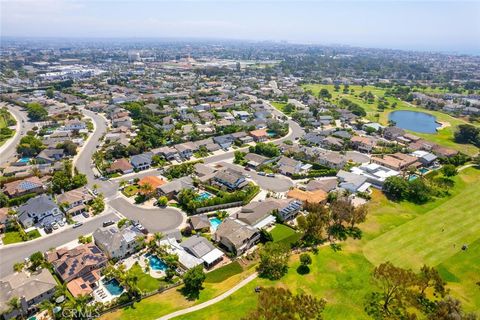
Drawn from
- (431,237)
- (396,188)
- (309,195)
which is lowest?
(431,237)

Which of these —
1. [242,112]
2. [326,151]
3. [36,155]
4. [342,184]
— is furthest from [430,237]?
[36,155]

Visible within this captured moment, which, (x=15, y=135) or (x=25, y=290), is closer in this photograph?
(x=25, y=290)

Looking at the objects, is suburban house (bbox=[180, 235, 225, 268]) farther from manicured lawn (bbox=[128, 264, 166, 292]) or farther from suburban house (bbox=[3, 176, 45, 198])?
suburban house (bbox=[3, 176, 45, 198])

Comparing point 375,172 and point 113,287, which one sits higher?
point 375,172

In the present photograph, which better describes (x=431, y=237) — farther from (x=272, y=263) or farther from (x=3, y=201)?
(x=3, y=201)

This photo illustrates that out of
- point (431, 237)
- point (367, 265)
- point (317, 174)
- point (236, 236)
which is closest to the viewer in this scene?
point (367, 265)

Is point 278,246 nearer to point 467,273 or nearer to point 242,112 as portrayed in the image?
point 467,273

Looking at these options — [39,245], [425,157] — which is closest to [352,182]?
[425,157]
